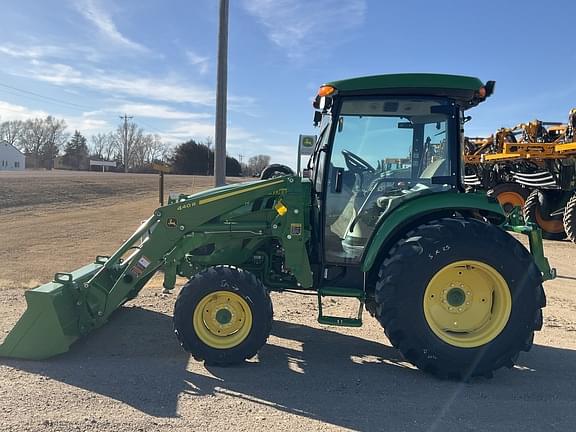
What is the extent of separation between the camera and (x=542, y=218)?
44.3ft

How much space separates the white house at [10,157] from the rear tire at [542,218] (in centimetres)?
9739

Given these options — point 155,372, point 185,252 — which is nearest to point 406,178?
point 185,252

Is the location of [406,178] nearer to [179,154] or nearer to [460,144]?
[460,144]

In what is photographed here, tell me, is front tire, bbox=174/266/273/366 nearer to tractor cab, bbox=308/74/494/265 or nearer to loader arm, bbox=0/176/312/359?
loader arm, bbox=0/176/312/359

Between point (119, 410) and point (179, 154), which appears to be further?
point (179, 154)

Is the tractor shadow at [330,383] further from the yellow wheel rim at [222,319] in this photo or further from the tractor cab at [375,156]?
the tractor cab at [375,156]

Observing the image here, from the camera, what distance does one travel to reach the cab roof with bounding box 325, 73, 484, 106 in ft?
13.4

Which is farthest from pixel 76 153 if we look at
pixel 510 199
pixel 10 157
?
pixel 510 199

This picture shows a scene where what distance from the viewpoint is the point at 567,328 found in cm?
548

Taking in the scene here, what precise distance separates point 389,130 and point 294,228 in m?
1.22

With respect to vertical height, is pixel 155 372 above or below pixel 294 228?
below

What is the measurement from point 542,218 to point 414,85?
36.8 ft

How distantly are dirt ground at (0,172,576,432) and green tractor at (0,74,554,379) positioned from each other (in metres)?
0.22

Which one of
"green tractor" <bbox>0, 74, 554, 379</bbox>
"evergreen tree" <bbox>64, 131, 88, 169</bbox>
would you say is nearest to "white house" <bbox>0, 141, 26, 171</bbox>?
"evergreen tree" <bbox>64, 131, 88, 169</bbox>
